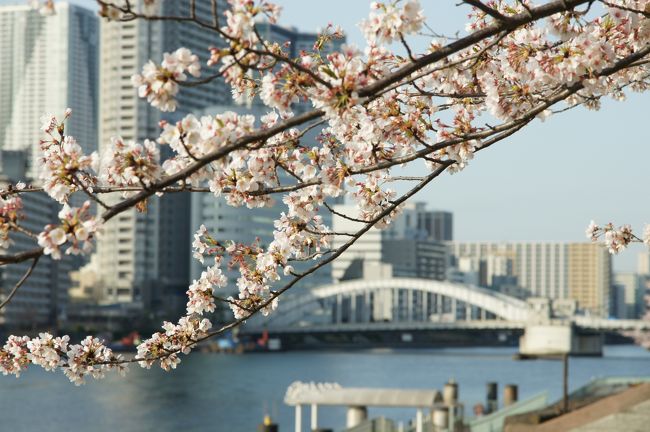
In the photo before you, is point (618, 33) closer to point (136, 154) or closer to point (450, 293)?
point (136, 154)

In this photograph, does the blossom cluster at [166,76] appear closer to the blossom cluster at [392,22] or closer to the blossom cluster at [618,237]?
the blossom cluster at [392,22]

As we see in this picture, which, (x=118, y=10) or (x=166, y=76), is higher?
(x=118, y=10)

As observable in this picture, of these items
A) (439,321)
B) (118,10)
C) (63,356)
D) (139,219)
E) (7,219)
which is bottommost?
(439,321)

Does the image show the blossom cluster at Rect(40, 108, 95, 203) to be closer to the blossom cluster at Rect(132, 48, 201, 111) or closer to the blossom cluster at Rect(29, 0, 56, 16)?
the blossom cluster at Rect(132, 48, 201, 111)

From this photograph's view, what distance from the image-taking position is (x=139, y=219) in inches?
7146

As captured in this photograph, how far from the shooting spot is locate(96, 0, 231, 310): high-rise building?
180125mm

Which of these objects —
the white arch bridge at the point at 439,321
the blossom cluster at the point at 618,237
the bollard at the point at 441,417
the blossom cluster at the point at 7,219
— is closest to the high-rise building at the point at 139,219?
the white arch bridge at the point at 439,321

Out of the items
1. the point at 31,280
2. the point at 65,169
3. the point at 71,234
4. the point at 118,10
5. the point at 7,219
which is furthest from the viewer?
the point at 31,280

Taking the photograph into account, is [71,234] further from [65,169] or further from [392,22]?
[392,22]

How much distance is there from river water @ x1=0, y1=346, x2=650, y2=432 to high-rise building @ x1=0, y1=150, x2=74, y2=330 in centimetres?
2368

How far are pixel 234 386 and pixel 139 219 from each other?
321ft

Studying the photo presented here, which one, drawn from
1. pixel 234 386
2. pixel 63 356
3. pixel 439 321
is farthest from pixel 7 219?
pixel 439 321

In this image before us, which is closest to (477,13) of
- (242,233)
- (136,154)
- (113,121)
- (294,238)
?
(294,238)

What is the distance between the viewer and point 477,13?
8625 millimetres
